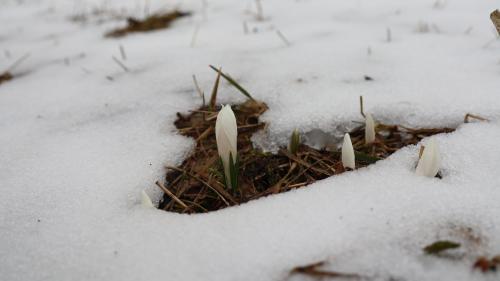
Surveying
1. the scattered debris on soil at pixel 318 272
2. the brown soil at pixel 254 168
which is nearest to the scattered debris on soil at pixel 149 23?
the brown soil at pixel 254 168

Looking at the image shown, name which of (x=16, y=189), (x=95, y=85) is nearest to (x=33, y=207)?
(x=16, y=189)

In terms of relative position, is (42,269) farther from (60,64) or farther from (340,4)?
(340,4)

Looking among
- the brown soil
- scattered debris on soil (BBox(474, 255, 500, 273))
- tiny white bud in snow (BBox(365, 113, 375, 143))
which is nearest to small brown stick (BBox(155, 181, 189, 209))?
the brown soil

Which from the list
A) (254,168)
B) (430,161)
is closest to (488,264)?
(430,161)

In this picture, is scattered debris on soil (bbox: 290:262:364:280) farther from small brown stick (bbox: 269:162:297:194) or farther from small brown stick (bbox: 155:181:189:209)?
small brown stick (bbox: 155:181:189:209)

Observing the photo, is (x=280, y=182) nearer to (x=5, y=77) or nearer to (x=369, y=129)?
(x=369, y=129)

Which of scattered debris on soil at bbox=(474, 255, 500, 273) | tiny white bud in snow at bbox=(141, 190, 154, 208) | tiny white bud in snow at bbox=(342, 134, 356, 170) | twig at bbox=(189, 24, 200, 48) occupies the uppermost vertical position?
twig at bbox=(189, 24, 200, 48)
